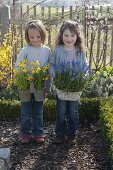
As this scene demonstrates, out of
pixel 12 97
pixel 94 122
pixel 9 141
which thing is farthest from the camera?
pixel 12 97

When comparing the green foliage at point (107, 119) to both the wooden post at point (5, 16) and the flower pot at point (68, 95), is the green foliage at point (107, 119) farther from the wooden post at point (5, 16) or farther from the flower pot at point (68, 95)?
the wooden post at point (5, 16)

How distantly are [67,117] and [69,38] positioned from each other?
104 cm

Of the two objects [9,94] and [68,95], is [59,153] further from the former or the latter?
[9,94]

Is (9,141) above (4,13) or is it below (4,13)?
below

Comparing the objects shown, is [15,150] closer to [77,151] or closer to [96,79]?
[77,151]

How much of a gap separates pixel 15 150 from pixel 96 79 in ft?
7.20

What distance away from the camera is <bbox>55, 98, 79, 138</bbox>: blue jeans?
414cm

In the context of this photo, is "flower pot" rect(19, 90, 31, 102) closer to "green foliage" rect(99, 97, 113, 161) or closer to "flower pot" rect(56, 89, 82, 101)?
"flower pot" rect(56, 89, 82, 101)

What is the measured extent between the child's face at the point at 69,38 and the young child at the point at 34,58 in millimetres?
226

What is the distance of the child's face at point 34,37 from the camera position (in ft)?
12.6

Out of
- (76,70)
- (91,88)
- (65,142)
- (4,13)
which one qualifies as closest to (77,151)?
(65,142)

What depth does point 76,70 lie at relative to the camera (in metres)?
3.95

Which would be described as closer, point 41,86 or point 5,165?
point 5,165

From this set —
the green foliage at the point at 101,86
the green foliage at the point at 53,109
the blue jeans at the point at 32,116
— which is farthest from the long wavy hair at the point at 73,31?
the green foliage at the point at 101,86
